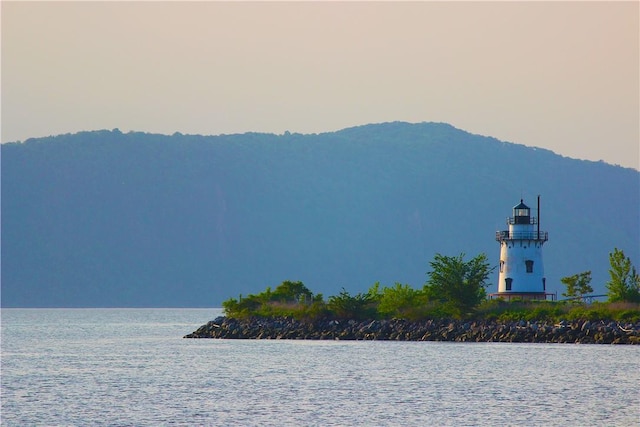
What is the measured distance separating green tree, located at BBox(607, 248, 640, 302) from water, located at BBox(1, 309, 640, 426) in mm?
9045

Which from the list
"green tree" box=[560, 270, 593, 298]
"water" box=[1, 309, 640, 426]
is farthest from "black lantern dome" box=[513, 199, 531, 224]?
"water" box=[1, 309, 640, 426]

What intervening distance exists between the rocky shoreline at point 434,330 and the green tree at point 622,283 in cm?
664

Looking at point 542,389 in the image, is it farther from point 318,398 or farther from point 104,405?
point 104,405

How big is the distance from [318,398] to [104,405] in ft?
28.9

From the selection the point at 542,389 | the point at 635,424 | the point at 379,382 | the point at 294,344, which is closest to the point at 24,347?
the point at 294,344

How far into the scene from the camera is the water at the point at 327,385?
1907 inches

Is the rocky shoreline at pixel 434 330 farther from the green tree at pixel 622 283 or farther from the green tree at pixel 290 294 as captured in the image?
the green tree at pixel 622 283

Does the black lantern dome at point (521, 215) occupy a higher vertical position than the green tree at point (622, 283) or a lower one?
higher

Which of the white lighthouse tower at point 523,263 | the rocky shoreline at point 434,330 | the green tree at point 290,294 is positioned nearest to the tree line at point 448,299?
the rocky shoreline at point 434,330

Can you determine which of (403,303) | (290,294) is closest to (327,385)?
(403,303)

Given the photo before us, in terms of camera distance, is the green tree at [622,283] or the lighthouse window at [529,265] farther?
the lighthouse window at [529,265]

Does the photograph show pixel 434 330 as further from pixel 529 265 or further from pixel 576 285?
pixel 576 285

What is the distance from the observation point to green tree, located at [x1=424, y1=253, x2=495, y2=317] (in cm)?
9025

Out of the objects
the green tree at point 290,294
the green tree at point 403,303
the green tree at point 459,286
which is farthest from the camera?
the green tree at point 290,294
